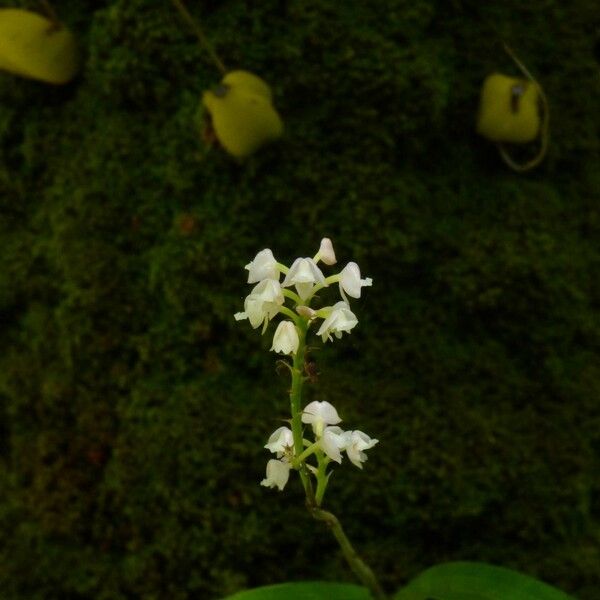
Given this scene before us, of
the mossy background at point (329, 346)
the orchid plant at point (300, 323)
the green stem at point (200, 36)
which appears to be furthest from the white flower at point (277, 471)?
the green stem at point (200, 36)

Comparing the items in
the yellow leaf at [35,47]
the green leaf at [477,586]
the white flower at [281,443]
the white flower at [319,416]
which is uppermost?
the yellow leaf at [35,47]

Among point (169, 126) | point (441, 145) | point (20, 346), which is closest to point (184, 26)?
point (169, 126)

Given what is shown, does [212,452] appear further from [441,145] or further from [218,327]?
[441,145]

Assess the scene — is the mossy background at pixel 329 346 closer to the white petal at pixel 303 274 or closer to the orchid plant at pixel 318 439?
the orchid plant at pixel 318 439

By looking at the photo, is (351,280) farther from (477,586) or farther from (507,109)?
(507,109)

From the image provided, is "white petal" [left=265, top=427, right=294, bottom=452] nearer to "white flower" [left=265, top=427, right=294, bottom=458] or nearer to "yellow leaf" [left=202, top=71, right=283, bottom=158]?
"white flower" [left=265, top=427, right=294, bottom=458]
